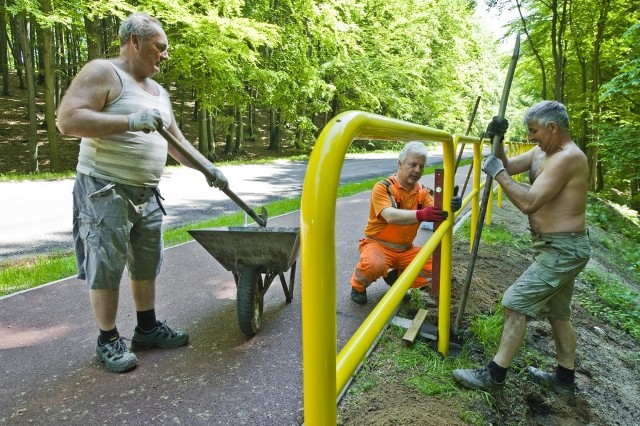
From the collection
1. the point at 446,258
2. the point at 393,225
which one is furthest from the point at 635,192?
the point at 446,258

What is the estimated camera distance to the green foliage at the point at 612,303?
4746 millimetres

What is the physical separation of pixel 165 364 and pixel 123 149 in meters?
1.41

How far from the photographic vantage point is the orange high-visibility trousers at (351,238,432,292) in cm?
386

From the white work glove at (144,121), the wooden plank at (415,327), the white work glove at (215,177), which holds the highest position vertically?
the white work glove at (144,121)

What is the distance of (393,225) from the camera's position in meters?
3.96

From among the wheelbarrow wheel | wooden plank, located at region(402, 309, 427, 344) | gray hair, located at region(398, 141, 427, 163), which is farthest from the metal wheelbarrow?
gray hair, located at region(398, 141, 427, 163)

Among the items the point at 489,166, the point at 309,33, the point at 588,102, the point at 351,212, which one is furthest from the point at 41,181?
the point at 588,102

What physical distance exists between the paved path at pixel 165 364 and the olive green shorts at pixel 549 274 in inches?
50.3

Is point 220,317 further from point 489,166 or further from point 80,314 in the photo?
point 489,166

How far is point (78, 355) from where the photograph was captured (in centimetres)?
296

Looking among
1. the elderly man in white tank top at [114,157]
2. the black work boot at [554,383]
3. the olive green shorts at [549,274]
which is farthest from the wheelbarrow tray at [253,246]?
the black work boot at [554,383]

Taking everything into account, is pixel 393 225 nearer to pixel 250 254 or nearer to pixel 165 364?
pixel 250 254

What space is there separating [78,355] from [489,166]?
10.2 ft

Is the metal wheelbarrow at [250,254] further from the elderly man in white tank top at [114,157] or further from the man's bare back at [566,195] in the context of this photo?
the man's bare back at [566,195]
